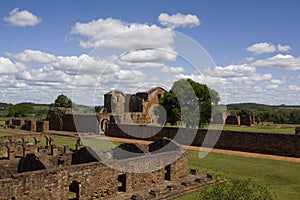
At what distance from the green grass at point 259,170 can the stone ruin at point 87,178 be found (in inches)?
66.3

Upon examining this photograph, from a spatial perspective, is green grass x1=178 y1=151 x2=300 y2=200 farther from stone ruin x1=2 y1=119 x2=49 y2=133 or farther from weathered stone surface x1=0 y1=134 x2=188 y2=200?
stone ruin x1=2 y1=119 x2=49 y2=133

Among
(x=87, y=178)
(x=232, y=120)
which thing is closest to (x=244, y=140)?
(x=87, y=178)

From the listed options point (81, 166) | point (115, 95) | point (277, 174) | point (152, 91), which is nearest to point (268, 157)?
point (277, 174)

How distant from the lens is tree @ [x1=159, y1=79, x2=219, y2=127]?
113 ft

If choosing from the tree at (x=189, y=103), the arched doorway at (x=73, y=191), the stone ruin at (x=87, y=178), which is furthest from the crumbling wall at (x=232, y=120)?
the arched doorway at (x=73, y=191)

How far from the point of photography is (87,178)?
1089 cm

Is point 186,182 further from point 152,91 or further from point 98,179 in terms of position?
point 152,91

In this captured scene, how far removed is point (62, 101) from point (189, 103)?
163ft

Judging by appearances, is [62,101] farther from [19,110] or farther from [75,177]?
[75,177]

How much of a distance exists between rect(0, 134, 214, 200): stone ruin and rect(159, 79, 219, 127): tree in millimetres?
18367

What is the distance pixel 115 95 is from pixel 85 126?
13.0 m

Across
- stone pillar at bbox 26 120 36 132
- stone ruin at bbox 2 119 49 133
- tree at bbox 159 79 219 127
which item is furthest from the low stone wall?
stone pillar at bbox 26 120 36 132

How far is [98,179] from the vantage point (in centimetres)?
1120

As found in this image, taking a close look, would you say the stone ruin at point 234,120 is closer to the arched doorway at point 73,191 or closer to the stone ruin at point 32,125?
the stone ruin at point 32,125
